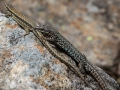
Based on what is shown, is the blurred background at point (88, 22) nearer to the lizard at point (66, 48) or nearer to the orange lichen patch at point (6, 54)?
the lizard at point (66, 48)

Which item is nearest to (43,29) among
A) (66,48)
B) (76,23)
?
(66,48)

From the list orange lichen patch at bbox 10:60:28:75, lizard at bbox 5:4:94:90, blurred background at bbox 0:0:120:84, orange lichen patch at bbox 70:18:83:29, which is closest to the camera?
orange lichen patch at bbox 10:60:28:75

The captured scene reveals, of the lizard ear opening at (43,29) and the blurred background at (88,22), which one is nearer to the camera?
the lizard ear opening at (43,29)

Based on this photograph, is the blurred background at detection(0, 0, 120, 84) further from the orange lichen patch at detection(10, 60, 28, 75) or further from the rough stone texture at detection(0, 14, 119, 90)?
the orange lichen patch at detection(10, 60, 28, 75)

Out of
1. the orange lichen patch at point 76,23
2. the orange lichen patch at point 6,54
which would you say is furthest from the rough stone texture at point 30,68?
the orange lichen patch at point 76,23

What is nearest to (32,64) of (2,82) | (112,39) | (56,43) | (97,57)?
(2,82)

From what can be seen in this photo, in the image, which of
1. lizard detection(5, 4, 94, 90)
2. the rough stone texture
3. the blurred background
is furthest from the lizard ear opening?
the blurred background

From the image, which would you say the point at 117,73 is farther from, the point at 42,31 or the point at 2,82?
the point at 2,82
